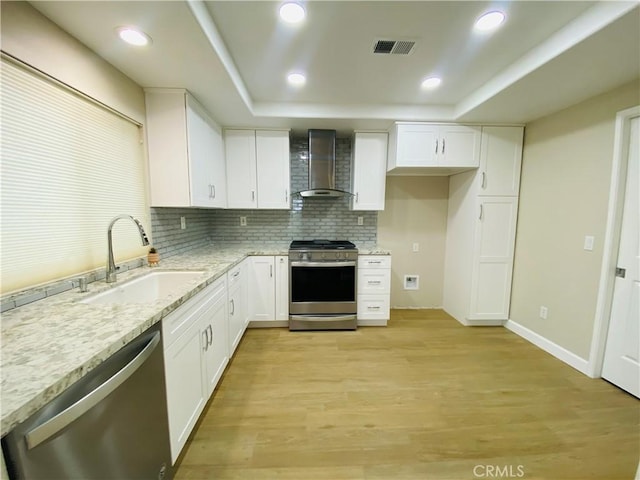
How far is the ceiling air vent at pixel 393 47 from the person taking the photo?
5.50ft

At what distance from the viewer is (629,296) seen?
1.95 m

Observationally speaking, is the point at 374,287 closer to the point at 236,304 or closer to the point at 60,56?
the point at 236,304

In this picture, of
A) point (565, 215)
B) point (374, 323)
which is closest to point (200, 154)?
point (374, 323)

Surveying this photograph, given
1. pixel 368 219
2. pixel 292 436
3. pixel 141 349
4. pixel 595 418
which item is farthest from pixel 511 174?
pixel 141 349

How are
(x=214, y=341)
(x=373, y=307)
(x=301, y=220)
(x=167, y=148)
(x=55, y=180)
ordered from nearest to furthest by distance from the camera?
(x=55, y=180) < (x=214, y=341) < (x=167, y=148) < (x=373, y=307) < (x=301, y=220)

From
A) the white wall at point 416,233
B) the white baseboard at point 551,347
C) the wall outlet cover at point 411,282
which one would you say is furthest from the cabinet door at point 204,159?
the white baseboard at point 551,347

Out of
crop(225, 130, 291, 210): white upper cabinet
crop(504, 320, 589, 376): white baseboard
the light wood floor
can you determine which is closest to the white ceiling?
crop(225, 130, 291, 210): white upper cabinet

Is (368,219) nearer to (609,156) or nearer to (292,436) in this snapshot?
(609,156)

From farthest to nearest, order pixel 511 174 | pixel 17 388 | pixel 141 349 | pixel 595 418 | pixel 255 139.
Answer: pixel 255 139 → pixel 511 174 → pixel 595 418 → pixel 141 349 → pixel 17 388

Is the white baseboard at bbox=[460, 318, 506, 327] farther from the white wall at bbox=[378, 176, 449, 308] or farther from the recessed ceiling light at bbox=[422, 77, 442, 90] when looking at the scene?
the recessed ceiling light at bbox=[422, 77, 442, 90]

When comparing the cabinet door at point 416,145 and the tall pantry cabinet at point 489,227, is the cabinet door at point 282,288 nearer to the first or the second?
the cabinet door at point 416,145

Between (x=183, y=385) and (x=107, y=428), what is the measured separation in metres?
0.54

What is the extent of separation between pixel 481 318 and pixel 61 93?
4095mm

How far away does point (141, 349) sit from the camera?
3.42ft
